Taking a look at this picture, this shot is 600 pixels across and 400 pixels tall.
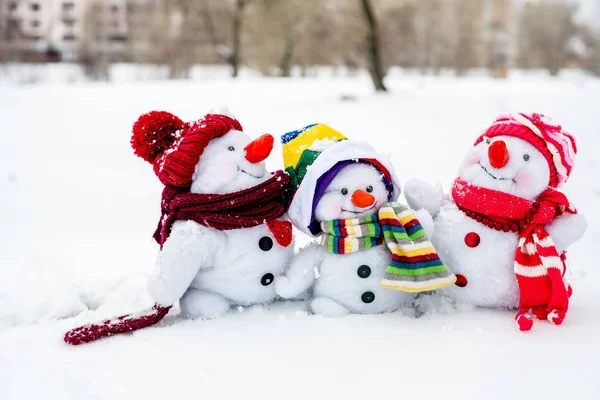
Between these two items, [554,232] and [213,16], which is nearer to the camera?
[554,232]

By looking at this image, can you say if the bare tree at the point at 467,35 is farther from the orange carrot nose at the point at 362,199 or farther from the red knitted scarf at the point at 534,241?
the orange carrot nose at the point at 362,199

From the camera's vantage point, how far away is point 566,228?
1803 mm

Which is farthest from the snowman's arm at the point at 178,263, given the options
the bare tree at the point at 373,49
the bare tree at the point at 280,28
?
the bare tree at the point at 280,28

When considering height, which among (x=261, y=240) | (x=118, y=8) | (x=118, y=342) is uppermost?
(x=118, y=8)

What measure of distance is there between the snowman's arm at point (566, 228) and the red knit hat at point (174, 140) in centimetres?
116

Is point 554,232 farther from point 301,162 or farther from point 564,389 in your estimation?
point 301,162

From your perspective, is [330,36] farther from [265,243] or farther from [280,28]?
[265,243]

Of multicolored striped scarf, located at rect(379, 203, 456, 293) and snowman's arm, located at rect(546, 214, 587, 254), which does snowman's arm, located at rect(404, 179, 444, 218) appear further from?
snowman's arm, located at rect(546, 214, 587, 254)

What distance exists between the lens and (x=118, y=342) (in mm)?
1694

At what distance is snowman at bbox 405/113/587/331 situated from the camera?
175 centimetres

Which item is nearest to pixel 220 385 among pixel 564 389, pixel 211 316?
pixel 211 316

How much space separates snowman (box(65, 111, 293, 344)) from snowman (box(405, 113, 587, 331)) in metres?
0.62

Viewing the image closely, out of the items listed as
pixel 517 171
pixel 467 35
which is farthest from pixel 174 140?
pixel 467 35

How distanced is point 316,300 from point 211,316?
1.20 ft
